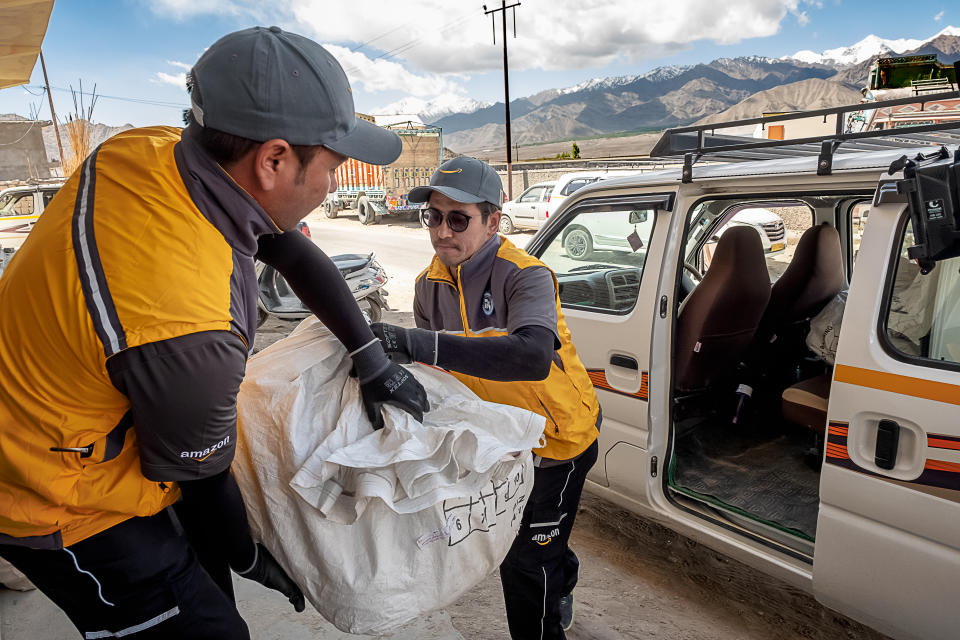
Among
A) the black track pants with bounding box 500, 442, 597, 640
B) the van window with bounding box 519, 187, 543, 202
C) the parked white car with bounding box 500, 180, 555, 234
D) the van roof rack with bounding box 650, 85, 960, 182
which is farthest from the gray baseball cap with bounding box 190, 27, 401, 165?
the van window with bounding box 519, 187, 543, 202

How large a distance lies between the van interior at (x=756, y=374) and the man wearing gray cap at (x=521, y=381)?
1.03 metres

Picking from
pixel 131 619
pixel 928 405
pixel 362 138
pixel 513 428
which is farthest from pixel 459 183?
pixel 928 405

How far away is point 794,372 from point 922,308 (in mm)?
1813

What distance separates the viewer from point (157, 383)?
3.23ft

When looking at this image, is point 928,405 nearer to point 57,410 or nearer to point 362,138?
point 362,138

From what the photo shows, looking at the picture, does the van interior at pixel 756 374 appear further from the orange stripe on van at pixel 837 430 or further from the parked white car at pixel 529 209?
the parked white car at pixel 529 209

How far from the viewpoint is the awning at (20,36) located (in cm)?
315

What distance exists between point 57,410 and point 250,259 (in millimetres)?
421

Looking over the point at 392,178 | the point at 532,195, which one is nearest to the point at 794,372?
the point at 532,195

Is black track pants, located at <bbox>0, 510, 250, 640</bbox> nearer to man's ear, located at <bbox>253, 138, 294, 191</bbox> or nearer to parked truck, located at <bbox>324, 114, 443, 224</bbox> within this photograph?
man's ear, located at <bbox>253, 138, 294, 191</bbox>

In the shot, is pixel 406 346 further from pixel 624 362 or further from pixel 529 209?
pixel 529 209

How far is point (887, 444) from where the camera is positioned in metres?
2.00

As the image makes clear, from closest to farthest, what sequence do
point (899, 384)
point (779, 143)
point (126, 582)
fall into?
point (126, 582) → point (899, 384) → point (779, 143)

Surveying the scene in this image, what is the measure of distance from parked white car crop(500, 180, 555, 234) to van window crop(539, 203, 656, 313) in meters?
11.8
